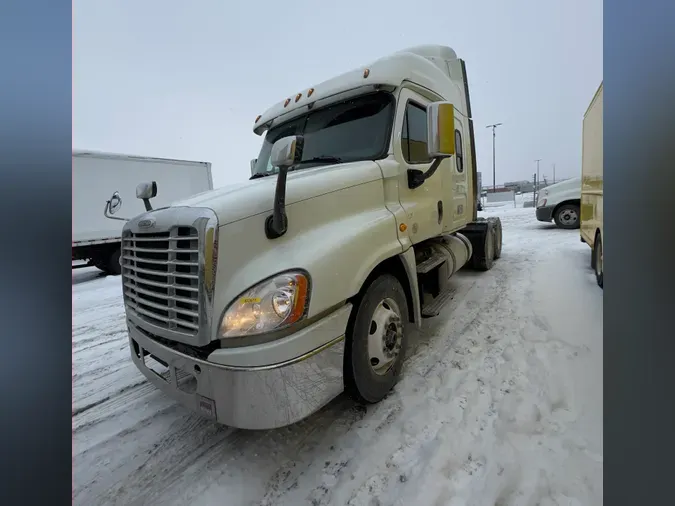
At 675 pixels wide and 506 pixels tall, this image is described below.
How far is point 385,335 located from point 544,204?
11.2 metres

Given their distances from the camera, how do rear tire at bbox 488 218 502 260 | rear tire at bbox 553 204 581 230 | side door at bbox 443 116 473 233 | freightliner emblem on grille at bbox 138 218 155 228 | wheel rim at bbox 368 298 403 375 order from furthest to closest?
rear tire at bbox 553 204 581 230 < rear tire at bbox 488 218 502 260 < side door at bbox 443 116 473 233 < wheel rim at bbox 368 298 403 375 < freightliner emblem on grille at bbox 138 218 155 228

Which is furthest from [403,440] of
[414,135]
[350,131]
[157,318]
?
[414,135]

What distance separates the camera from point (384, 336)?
2479 millimetres

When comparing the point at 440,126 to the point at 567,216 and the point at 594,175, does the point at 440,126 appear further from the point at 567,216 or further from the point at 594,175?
the point at 567,216

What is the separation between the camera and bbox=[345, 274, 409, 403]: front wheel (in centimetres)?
220

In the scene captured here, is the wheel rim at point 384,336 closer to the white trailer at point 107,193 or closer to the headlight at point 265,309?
the headlight at point 265,309

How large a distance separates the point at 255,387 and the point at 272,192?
3.83 feet

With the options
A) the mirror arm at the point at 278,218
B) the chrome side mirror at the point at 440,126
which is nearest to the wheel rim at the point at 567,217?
the chrome side mirror at the point at 440,126

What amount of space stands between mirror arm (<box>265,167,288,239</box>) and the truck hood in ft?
0.31

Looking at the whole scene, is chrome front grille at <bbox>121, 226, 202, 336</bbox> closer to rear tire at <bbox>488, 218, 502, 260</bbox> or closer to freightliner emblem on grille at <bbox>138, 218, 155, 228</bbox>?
freightliner emblem on grille at <bbox>138, 218, 155, 228</bbox>

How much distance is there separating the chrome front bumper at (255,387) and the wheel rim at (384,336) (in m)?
0.50

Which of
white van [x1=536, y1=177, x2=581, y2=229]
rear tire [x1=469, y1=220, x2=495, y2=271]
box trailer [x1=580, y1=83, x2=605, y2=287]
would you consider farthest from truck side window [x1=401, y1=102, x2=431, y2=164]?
white van [x1=536, y1=177, x2=581, y2=229]
